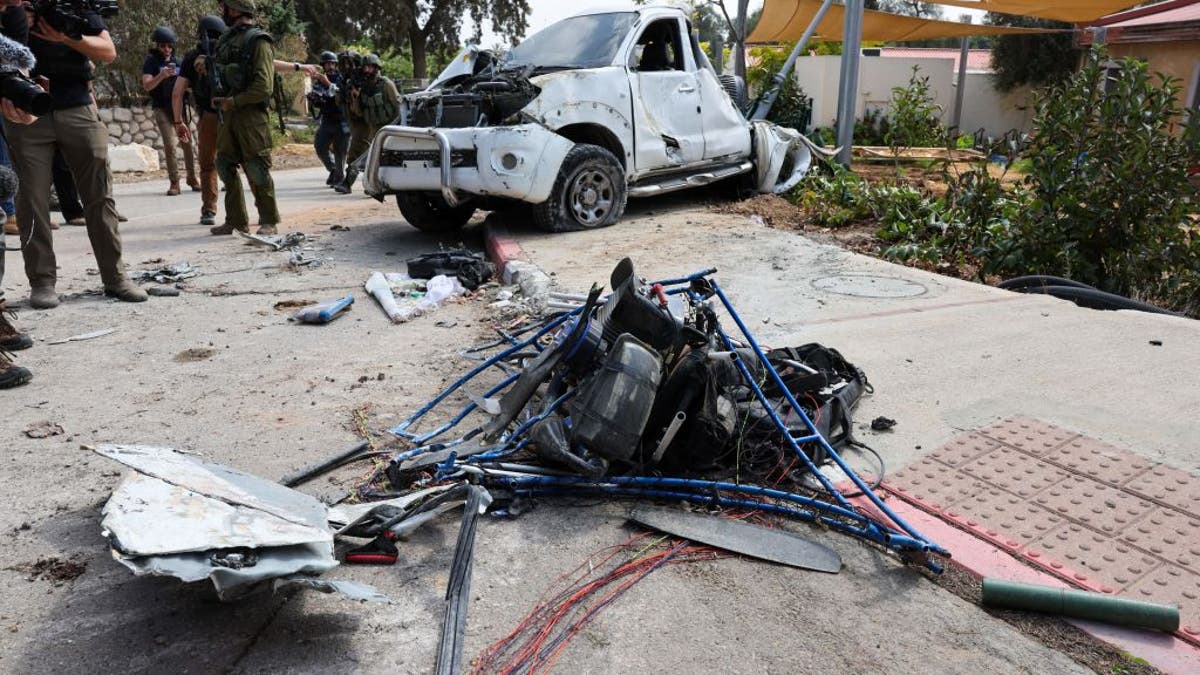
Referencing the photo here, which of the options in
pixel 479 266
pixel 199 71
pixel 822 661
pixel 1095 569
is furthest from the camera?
pixel 199 71

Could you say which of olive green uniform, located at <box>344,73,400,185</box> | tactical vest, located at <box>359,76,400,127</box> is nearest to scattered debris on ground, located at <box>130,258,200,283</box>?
olive green uniform, located at <box>344,73,400,185</box>

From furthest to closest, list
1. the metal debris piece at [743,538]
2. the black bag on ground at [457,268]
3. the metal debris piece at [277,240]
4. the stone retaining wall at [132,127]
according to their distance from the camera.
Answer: the stone retaining wall at [132,127] → the metal debris piece at [277,240] → the black bag on ground at [457,268] → the metal debris piece at [743,538]

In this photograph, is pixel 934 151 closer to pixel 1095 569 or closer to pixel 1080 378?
pixel 1080 378

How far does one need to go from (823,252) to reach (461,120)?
335 centimetres

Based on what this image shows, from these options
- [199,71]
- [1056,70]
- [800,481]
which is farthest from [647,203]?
[1056,70]

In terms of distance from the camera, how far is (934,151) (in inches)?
705

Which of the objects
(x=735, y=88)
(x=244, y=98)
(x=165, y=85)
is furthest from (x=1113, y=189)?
(x=165, y=85)

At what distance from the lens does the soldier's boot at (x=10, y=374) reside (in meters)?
4.32

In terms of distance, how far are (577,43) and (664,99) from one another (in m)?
1.03

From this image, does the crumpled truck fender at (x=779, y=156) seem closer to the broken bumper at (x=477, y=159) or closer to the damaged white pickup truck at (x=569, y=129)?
the damaged white pickup truck at (x=569, y=129)

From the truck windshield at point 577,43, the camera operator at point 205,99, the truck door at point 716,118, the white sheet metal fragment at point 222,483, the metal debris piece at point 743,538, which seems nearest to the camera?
the white sheet metal fragment at point 222,483

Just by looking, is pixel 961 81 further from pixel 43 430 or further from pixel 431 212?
pixel 43 430

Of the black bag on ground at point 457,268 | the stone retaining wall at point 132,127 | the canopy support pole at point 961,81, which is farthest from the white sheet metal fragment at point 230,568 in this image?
the canopy support pole at point 961,81

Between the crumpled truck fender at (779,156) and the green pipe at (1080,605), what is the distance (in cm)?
782
